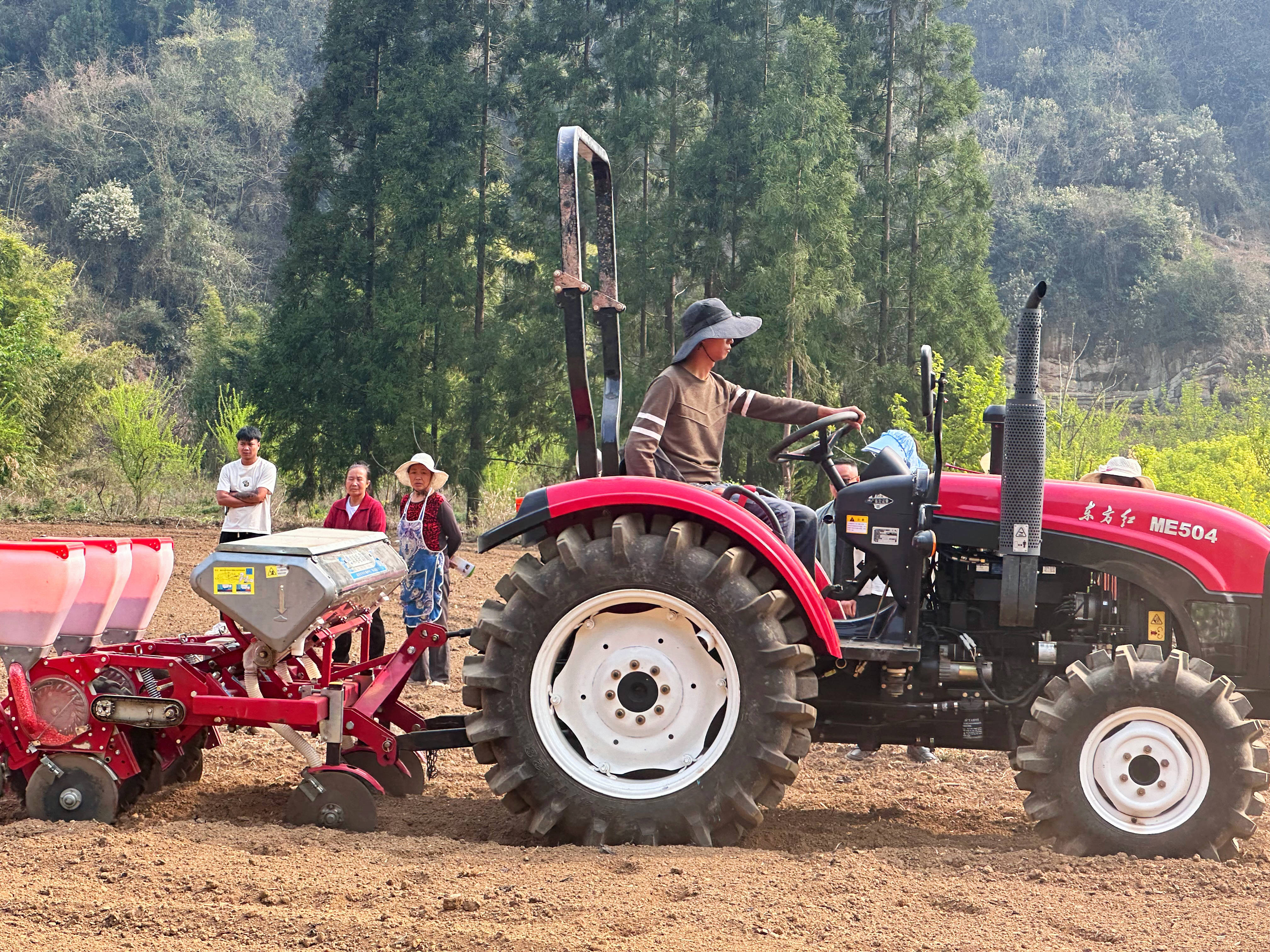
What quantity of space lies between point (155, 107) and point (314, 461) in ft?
Result: 106

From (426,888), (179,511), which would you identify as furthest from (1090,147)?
(426,888)

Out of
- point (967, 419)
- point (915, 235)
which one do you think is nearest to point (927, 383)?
point (967, 419)

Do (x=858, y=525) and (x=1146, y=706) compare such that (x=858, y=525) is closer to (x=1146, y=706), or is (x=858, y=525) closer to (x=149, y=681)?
(x=1146, y=706)

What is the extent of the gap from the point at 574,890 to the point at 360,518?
4.36 m

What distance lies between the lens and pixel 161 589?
5.37 meters

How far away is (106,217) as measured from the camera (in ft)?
141

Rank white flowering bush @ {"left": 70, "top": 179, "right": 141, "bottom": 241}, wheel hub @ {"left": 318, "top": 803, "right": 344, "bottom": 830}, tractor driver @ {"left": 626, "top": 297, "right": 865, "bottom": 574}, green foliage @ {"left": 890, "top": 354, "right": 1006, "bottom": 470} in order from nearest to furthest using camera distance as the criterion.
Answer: wheel hub @ {"left": 318, "top": 803, "right": 344, "bottom": 830}
tractor driver @ {"left": 626, "top": 297, "right": 865, "bottom": 574}
green foliage @ {"left": 890, "top": 354, "right": 1006, "bottom": 470}
white flowering bush @ {"left": 70, "top": 179, "right": 141, "bottom": 241}

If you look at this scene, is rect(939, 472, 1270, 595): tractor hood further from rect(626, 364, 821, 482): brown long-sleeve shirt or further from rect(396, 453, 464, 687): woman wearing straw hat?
rect(396, 453, 464, 687): woman wearing straw hat

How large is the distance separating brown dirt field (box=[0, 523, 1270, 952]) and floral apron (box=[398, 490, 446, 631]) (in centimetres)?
302

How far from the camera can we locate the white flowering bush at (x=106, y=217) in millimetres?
42969

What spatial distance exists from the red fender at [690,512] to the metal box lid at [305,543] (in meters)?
0.70

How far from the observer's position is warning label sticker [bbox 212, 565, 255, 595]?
4703mm

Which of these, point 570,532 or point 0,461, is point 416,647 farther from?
point 0,461

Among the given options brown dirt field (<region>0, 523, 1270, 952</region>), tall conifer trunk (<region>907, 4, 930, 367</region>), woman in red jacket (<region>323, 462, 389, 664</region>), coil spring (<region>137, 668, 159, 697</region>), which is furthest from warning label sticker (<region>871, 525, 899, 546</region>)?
tall conifer trunk (<region>907, 4, 930, 367</region>)
